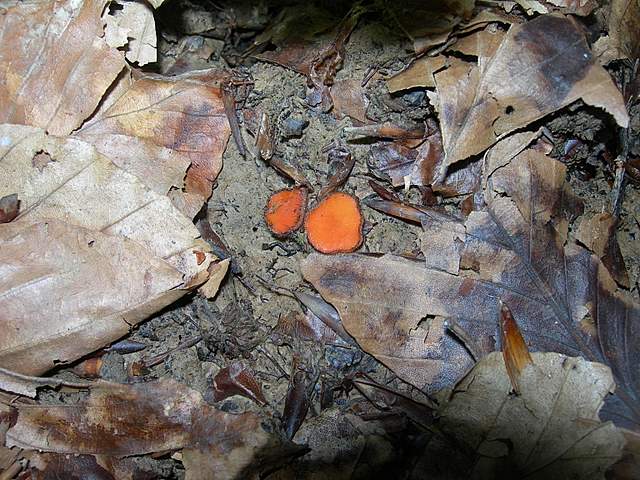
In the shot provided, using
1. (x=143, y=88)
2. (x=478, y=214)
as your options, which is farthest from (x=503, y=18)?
(x=143, y=88)

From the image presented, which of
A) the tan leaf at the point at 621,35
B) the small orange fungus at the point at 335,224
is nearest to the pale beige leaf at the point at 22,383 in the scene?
the small orange fungus at the point at 335,224

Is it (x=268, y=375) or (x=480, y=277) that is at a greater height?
(x=480, y=277)

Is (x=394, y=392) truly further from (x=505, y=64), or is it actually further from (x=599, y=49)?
(x=599, y=49)

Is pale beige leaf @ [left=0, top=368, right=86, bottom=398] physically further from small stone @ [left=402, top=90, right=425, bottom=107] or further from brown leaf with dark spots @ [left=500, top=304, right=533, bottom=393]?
small stone @ [left=402, top=90, right=425, bottom=107]

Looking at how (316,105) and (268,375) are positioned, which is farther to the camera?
(316,105)

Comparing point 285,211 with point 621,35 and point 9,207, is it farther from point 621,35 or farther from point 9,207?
point 621,35

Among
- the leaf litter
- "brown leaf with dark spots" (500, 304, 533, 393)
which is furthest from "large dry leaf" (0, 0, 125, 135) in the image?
"brown leaf with dark spots" (500, 304, 533, 393)

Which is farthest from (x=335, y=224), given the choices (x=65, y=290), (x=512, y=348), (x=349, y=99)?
(x=65, y=290)
